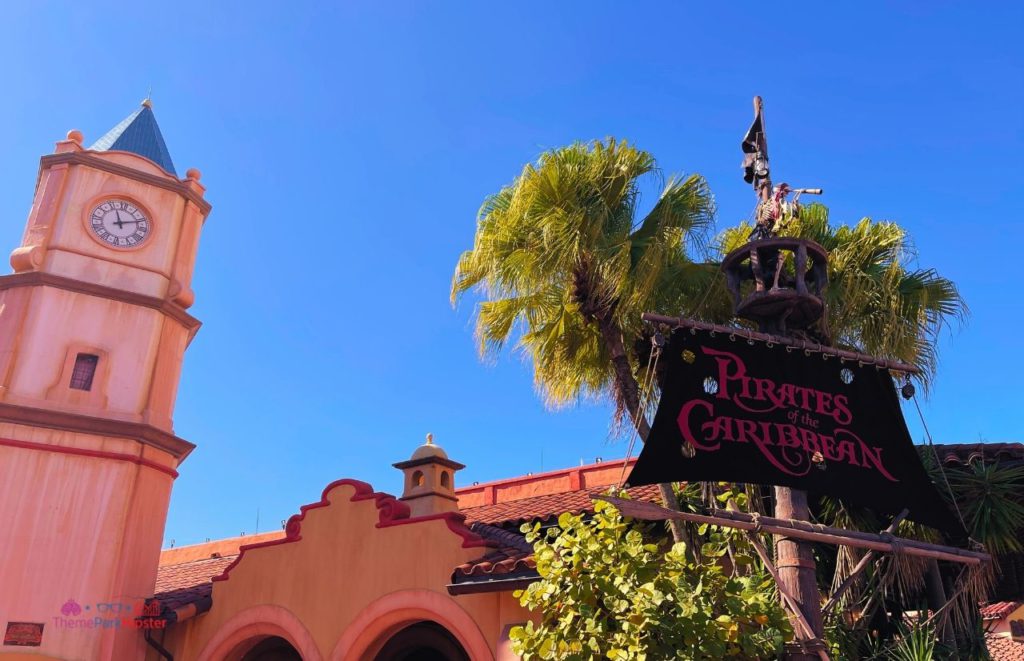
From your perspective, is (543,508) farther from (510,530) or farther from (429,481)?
(429,481)

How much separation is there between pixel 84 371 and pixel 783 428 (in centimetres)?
1412

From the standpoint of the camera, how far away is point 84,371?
17.3 m

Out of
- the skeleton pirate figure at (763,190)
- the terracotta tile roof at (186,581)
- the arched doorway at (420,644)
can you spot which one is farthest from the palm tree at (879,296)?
the terracotta tile roof at (186,581)

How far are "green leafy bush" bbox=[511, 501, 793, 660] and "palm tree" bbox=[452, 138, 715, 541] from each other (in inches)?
95.0

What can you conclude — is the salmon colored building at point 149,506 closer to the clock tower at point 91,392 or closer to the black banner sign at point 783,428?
the clock tower at point 91,392

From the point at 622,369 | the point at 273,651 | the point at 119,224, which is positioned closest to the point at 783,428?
the point at 622,369

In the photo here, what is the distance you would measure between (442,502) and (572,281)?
19.7 ft

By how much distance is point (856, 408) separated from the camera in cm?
1002

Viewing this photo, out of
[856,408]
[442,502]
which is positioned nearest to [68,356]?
[442,502]

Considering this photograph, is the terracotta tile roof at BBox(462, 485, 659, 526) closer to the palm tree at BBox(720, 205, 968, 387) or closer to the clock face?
the palm tree at BBox(720, 205, 968, 387)

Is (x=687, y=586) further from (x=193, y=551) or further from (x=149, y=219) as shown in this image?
(x=193, y=551)

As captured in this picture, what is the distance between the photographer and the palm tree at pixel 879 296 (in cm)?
1167

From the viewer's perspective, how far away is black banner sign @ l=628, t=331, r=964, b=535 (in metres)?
8.96

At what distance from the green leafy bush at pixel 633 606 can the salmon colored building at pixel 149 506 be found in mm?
2136
